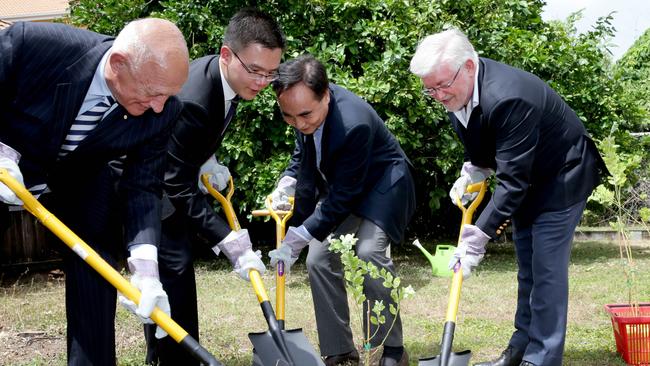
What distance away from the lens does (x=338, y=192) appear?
3.83m

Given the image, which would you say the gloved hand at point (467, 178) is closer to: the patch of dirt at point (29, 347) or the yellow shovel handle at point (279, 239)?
the yellow shovel handle at point (279, 239)

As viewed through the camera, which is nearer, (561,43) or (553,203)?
(553,203)

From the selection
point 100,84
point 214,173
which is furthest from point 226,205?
point 100,84

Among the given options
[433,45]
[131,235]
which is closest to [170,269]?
[131,235]

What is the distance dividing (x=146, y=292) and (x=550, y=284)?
2.08 metres

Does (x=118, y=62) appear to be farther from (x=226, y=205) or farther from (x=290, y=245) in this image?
(x=290, y=245)

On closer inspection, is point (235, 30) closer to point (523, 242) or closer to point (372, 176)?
point (372, 176)

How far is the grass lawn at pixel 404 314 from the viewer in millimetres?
4371

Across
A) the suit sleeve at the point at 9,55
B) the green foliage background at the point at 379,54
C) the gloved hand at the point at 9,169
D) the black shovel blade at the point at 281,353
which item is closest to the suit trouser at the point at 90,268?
the gloved hand at the point at 9,169

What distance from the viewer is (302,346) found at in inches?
139

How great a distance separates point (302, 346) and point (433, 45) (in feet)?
5.31

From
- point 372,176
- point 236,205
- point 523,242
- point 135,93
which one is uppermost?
point 135,93

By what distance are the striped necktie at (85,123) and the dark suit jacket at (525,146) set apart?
1.79 metres

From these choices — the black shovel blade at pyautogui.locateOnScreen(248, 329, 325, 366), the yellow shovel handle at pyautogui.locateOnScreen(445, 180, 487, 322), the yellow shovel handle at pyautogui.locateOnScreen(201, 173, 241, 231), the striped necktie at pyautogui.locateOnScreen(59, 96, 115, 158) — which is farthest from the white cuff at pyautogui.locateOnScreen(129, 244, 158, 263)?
the yellow shovel handle at pyautogui.locateOnScreen(445, 180, 487, 322)
